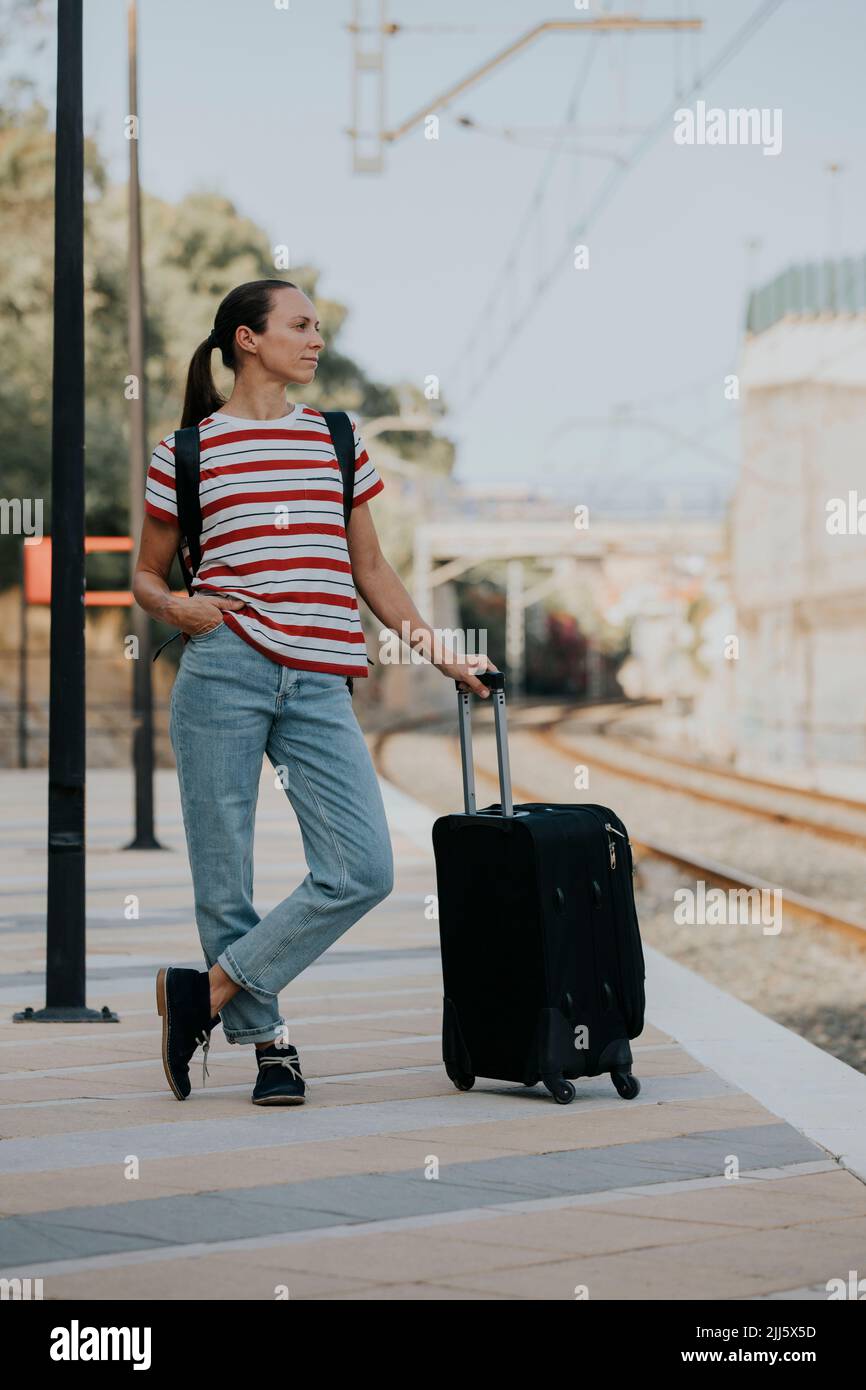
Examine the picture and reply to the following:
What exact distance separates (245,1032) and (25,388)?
23.3 meters

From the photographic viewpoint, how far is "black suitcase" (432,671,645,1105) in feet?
→ 14.3

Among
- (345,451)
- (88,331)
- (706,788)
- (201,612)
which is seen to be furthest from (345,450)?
(88,331)

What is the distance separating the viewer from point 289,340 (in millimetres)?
4492

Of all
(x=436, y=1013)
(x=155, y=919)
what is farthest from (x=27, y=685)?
(x=436, y=1013)

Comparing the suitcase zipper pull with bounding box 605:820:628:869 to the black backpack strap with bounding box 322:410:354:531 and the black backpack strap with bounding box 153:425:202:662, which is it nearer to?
the black backpack strap with bounding box 322:410:354:531

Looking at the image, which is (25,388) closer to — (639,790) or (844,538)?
(639,790)

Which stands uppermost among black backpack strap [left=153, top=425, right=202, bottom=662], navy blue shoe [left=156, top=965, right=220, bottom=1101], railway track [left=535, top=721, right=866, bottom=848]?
Answer: black backpack strap [left=153, top=425, right=202, bottom=662]

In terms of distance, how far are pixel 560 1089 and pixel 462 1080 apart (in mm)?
288

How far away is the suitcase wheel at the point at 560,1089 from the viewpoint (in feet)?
14.3

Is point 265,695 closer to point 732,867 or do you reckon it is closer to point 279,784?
point 279,784

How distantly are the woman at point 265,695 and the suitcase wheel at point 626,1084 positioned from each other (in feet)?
2.29

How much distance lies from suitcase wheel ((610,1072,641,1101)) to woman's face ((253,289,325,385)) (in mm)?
1742

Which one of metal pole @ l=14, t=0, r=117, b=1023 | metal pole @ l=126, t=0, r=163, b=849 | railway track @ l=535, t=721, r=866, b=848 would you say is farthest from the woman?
railway track @ l=535, t=721, r=866, b=848

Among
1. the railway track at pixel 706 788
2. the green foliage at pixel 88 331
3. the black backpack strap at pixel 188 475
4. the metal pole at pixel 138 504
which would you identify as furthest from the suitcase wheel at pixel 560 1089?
the green foliage at pixel 88 331
